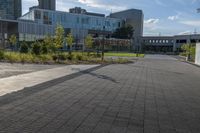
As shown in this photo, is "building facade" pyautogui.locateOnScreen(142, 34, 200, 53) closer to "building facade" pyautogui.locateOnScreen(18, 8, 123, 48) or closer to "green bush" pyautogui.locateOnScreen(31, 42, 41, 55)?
"building facade" pyautogui.locateOnScreen(18, 8, 123, 48)

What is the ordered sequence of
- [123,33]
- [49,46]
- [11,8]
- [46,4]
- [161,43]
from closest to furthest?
1. [49,46]
2. [123,33]
3. [11,8]
4. [161,43]
5. [46,4]

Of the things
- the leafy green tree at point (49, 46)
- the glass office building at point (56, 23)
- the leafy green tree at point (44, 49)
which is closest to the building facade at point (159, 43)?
the glass office building at point (56, 23)

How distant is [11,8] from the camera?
423ft

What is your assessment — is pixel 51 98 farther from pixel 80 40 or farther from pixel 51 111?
pixel 80 40

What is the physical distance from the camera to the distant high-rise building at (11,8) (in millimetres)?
126375

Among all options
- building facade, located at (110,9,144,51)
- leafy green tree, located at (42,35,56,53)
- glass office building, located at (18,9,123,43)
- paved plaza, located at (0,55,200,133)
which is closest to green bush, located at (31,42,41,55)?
leafy green tree, located at (42,35,56,53)

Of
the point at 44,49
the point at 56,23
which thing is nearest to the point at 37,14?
the point at 56,23

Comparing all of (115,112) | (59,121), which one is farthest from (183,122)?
(59,121)

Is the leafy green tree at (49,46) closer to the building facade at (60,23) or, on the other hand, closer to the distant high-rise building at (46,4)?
the building facade at (60,23)

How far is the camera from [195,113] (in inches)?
300

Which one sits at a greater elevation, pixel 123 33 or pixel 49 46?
pixel 123 33

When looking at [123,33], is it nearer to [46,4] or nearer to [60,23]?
[60,23]

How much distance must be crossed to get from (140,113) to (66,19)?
3925 inches

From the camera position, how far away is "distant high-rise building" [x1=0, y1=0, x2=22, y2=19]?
4975 inches
